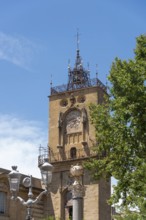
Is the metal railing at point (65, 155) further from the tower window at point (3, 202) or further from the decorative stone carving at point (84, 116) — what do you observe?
the tower window at point (3, 202)

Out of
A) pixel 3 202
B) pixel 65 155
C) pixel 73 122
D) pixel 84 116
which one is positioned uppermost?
pixel 84 116

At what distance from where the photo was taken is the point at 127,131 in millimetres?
26328

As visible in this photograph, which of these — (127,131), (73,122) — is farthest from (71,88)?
(127,131)

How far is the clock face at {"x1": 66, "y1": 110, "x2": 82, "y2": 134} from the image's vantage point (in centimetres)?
4919

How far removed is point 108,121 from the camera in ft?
90.1

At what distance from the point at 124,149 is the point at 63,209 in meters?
22.5

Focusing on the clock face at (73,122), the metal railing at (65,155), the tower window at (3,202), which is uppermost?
the clock face at (73,122)

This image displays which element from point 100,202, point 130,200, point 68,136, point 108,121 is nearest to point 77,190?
point 130,200

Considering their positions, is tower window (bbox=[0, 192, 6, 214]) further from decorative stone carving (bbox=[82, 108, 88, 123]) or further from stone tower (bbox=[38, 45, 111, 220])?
decorative stone carving (bbox=[82, 108, 88, 123])

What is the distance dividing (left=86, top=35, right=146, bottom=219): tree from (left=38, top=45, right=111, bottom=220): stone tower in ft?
59.8

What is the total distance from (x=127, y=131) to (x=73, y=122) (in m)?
23.4

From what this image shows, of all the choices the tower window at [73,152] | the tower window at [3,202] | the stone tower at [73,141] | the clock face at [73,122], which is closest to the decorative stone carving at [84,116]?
the stone tower at [73,141]

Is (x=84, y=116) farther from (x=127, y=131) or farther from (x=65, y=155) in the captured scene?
(x=127, y=131)

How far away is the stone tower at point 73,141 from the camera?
45.5 meters
